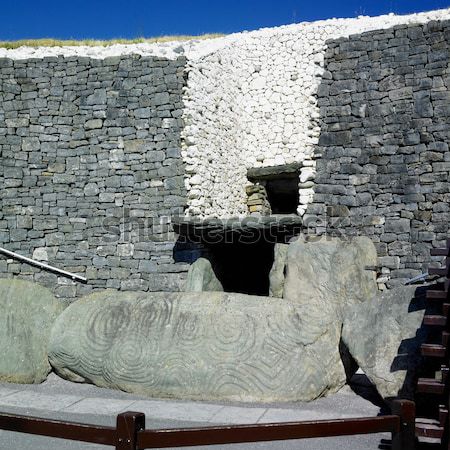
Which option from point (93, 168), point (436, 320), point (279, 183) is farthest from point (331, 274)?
point (93, 168)

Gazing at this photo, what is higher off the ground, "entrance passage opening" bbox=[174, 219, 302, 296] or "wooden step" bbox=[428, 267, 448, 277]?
"entrance passage opening" bbox=[174, 219, 302, 296]

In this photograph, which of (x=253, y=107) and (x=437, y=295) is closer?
(x=437, y=295)

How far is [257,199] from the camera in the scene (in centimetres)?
1172

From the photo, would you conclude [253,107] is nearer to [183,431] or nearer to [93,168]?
[93,168]

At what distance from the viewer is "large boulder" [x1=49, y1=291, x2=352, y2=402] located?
236 inches

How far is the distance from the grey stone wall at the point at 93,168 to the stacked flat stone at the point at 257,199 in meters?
2.06

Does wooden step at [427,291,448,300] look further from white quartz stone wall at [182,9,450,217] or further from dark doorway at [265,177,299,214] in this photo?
dark doorway at [265,177,299,214]

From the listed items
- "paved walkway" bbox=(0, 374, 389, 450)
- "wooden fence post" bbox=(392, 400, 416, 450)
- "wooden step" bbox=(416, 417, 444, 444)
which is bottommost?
"paved walkway" bbox=(0, 374, 389, 450)

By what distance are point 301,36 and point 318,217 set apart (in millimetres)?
3609

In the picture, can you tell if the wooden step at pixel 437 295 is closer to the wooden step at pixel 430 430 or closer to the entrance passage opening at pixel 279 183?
the wooden step at pixel 430 430

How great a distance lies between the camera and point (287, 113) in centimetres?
1084

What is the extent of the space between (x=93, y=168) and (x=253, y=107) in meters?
3.43

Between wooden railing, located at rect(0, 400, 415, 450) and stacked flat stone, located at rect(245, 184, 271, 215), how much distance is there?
8991 millimetres

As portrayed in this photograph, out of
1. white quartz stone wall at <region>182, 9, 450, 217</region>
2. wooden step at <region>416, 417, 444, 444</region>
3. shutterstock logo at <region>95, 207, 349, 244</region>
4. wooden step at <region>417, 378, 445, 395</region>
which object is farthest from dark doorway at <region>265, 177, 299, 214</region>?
wooden step at <region>416, 417, 444, 444</region>
